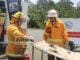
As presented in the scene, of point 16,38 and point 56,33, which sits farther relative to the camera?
point 56,33

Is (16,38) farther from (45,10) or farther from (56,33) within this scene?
(45,10)

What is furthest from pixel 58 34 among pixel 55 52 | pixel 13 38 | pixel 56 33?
pixel 55 52

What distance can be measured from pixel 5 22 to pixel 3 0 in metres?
0.70

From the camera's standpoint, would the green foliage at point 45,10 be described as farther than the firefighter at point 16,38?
Yes

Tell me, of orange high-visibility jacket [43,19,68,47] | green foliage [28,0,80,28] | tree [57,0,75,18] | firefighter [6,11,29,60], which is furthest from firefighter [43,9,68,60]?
tree [57,0,75,18]

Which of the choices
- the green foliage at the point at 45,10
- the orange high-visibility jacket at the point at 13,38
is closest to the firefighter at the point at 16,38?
the orange high-visibility jacket at the point at 13,38

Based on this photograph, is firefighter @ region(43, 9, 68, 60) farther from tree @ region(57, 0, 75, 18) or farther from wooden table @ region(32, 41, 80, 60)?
tree @ region(57, 0, 75, 18)

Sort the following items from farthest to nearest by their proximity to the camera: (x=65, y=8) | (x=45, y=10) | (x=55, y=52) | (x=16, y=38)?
(x=65, y=8), (x=45, y=10), (x=16, y=38), (x=55, y=52)

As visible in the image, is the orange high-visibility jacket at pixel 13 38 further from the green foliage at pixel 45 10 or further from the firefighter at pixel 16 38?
the green foliage at pixel 45 10

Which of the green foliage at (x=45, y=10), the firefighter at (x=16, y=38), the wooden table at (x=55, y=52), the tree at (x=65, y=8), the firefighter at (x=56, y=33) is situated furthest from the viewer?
the green foliage at (x=45, y=10)

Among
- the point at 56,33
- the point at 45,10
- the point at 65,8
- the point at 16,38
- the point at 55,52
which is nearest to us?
the point at 55,52

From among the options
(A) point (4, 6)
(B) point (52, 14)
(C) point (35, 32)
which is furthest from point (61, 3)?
(B) point (52, 14)

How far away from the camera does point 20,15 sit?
11039 millimetres

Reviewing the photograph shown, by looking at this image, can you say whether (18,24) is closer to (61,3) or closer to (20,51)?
(20,51)
